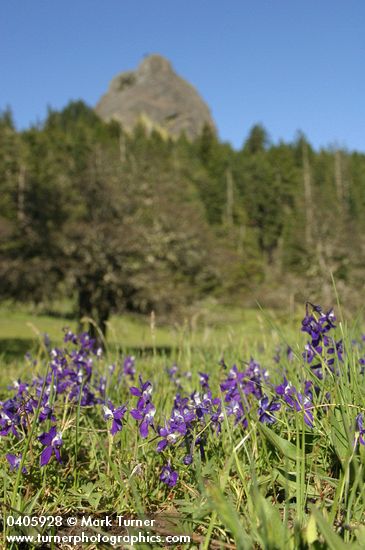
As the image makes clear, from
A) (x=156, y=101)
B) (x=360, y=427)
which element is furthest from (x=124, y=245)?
(x=156, y=101)

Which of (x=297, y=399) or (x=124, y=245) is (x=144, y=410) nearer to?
(x=297, y=399)

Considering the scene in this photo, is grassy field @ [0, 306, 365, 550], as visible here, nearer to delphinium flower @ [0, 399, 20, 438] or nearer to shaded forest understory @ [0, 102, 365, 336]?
delphinium flower @ [0, 399, 20, 438]

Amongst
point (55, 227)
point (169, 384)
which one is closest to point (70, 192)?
point (55, 227)

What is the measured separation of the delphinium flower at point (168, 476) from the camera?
6.66 ft

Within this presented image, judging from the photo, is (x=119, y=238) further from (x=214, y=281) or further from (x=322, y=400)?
(x=322, y=400)

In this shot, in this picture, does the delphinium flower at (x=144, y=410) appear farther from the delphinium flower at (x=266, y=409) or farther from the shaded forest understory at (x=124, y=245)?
the shaded forest understory at (x=124, y=245)

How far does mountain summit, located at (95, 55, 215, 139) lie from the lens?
130 metres

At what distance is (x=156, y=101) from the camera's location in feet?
443

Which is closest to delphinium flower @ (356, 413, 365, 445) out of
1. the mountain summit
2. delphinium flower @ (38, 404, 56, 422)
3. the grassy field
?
the grassy field

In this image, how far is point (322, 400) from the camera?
232 cm

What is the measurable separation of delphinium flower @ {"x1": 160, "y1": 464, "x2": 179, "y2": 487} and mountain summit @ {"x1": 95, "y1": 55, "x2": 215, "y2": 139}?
126 meters

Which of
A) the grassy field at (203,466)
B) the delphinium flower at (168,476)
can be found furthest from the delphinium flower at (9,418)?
the delphinium flower at (168,476)

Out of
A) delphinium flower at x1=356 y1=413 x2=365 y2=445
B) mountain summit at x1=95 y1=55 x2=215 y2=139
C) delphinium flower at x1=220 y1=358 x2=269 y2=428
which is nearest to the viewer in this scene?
delphinium flower at x1=356 y1=413 x2=365 y2=445

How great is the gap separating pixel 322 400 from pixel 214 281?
86.4 feet
